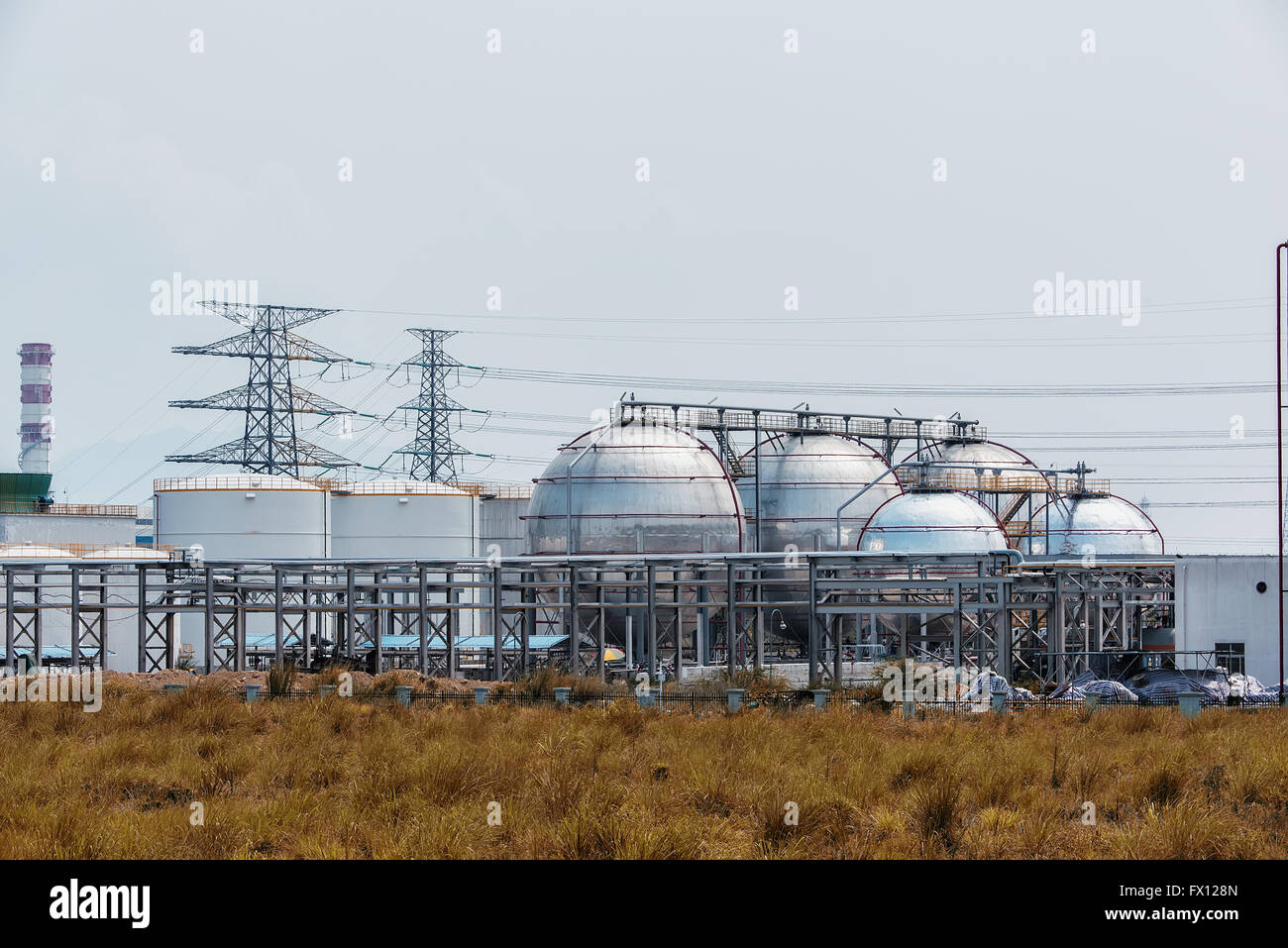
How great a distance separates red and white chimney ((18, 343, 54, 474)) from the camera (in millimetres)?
93875

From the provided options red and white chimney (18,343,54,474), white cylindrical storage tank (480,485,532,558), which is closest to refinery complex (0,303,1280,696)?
white cylindrical storage tank (480,485,532,558)

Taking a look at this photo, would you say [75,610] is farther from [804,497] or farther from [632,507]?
[804,497]

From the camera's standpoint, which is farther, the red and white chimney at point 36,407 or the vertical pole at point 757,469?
the red and white chimney at point 36,407

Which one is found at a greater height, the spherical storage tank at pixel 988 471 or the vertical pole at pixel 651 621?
the spherical storage tank at pixel 988 471

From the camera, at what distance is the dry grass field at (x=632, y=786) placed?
11.9 metres

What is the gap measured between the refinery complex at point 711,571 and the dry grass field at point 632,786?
16.3 m

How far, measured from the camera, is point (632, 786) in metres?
14.8

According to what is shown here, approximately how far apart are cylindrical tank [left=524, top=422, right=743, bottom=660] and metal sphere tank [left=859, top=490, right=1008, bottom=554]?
4.48 m

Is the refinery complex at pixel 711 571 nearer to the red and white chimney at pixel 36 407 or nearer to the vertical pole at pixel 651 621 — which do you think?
the vertical pole at pixel 651 621

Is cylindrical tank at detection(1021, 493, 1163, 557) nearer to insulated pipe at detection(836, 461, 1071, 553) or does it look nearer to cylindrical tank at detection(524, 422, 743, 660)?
insulated pipe at detection(836, 461, 1071, 553)

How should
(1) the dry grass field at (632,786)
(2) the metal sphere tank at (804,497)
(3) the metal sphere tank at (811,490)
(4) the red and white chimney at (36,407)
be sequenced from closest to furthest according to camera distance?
(1) the dry grass field at (632,786), (2) the metal sphere tank at (804,497), (3) the metal sphere tank at (811,490), (4) the red and white chimney at (36,407)

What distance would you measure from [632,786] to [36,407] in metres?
92.4

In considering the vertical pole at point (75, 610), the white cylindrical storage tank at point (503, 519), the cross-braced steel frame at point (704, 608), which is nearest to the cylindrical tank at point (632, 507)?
the cross-braced steel frame at point (704, 608)
